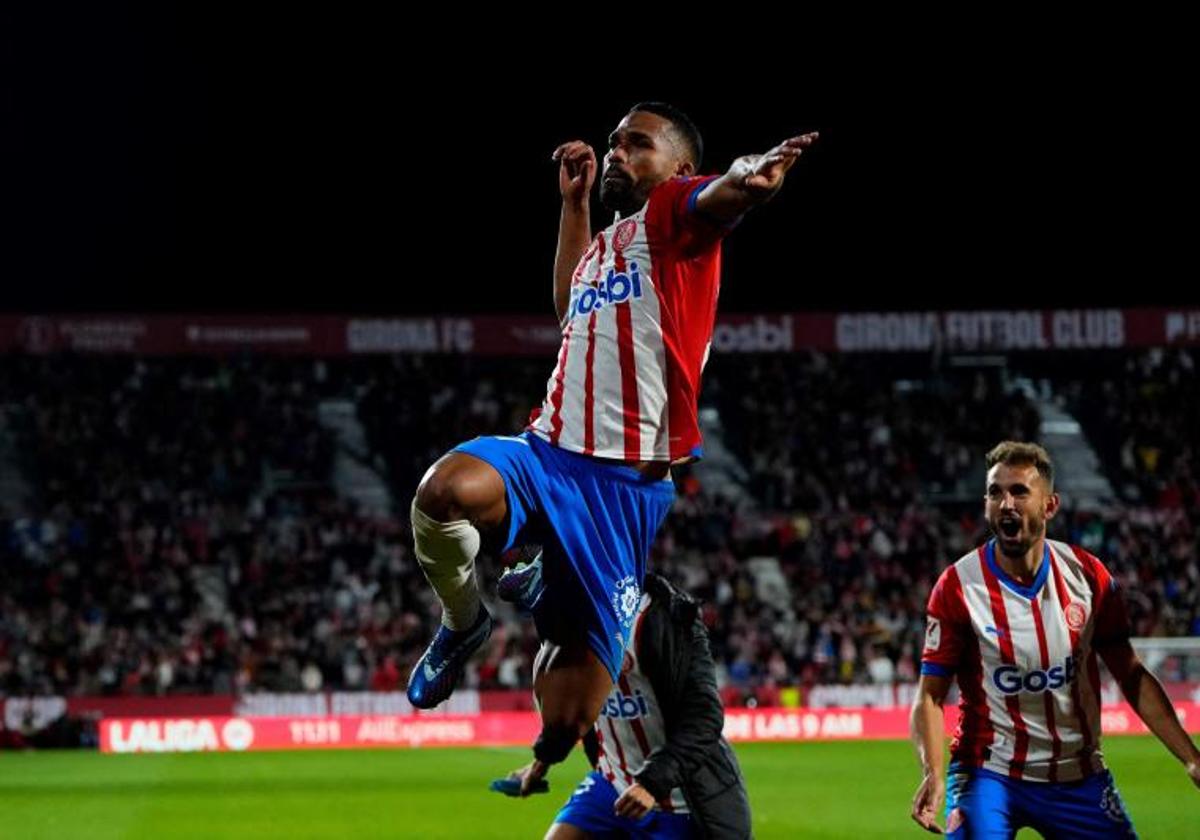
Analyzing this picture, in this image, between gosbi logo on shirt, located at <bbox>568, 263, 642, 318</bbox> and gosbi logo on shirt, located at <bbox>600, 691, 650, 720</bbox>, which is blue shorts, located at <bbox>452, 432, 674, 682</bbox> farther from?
gosbi logo on shirt, located at <bbox>600, 691, 650, 720</bbox>

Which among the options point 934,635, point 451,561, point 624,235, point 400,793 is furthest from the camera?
point 400,793

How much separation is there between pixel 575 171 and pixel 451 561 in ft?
6.43

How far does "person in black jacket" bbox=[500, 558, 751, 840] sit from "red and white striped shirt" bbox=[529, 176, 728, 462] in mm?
566

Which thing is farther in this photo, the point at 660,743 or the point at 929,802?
the point at 929,802

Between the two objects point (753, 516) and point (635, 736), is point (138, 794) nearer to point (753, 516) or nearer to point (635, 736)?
point (635, 736)

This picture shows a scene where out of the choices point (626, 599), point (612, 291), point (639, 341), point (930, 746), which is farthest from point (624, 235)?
point (930, 746)

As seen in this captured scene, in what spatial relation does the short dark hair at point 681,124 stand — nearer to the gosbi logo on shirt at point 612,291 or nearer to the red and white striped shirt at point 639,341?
the red and white striped shirt at point 639,341

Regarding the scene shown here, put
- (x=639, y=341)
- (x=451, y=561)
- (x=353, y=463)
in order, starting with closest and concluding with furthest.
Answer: (x=451, y=561), (x=639, y=341), (x=353, y=463)

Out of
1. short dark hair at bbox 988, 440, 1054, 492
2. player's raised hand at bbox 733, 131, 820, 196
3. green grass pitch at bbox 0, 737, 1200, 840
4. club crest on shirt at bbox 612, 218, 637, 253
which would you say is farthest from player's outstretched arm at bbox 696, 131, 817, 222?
green grass pitch at bbox 0, 737, 1200, 840

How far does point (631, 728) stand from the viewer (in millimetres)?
7000

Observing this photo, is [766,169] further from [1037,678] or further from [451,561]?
[1037,678]

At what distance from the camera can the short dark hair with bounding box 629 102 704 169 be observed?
638 centimetres

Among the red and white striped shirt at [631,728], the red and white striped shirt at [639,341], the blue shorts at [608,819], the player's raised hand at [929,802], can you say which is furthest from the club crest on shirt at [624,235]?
the player's raised hand at [929,802]

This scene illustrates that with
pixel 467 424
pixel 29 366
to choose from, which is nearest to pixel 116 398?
pixel 29 366
